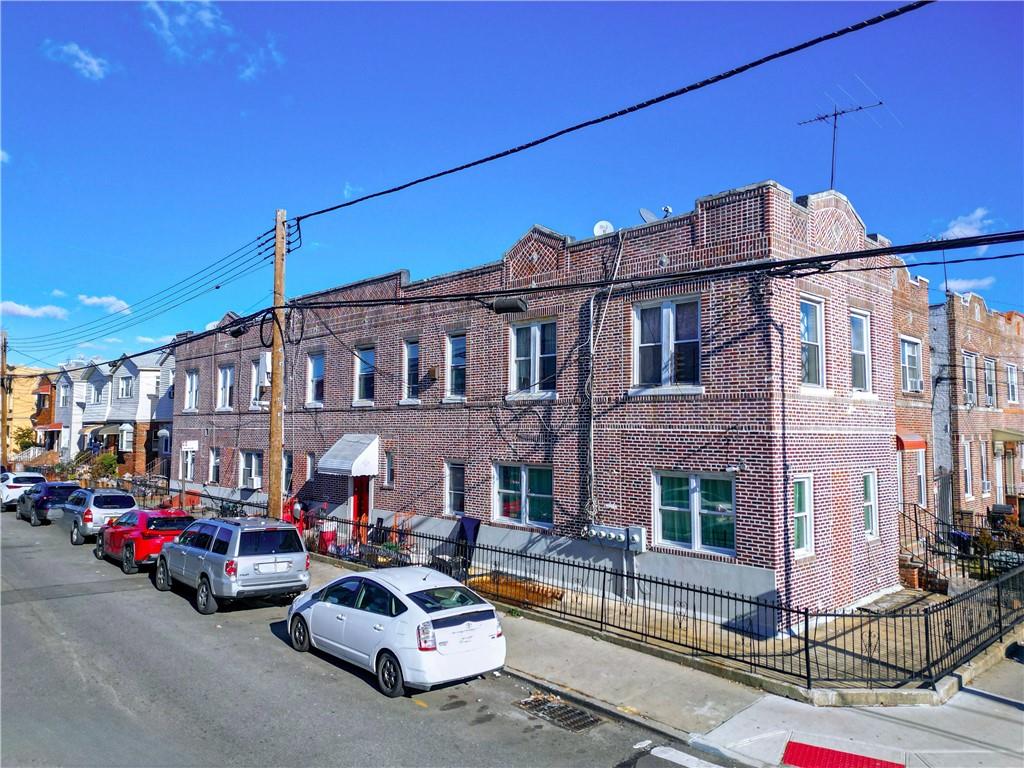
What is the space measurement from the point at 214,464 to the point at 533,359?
18842 mm

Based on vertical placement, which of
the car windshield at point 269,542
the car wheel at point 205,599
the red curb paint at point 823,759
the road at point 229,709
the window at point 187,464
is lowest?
the red curb paint at point 823,759

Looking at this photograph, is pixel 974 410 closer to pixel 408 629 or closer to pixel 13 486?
pixel 408 629

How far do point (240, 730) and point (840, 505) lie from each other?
37.9 feet

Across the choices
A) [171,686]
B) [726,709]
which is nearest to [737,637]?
[726,709]

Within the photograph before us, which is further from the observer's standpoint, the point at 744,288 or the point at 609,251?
the point at 609,251

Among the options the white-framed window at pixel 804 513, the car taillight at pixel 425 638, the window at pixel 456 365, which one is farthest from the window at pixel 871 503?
the car taillight at pixel 425 638

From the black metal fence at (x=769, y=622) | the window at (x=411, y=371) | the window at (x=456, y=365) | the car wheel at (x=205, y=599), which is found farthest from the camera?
the window at (x=411, y=371)

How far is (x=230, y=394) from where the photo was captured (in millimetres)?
28844

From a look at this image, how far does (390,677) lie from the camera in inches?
356

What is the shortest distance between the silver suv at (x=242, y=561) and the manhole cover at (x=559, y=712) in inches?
243

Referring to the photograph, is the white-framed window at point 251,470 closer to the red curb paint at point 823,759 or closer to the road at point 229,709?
the road at point 229,709

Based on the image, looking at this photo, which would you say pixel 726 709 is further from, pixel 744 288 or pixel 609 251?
pixel 609 251

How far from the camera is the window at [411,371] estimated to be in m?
19.8

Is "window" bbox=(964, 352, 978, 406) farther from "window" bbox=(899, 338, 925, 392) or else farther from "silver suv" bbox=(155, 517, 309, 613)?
"silver suv" bbox=(155, 517, 309, 613)
